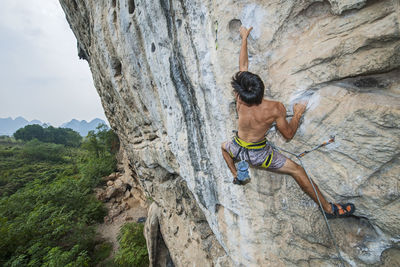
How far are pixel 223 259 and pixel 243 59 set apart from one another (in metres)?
4.11

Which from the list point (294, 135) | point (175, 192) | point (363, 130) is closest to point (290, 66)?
point (294, 135)

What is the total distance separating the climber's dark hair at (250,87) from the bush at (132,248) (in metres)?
8.77

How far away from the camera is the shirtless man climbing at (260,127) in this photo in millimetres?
1846

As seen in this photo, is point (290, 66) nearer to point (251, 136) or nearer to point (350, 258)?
point (251, 136)

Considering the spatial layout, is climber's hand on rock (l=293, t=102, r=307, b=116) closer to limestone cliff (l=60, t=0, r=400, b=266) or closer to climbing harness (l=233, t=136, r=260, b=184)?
limestone cliff (l=60, t=0, r=400, b=266)

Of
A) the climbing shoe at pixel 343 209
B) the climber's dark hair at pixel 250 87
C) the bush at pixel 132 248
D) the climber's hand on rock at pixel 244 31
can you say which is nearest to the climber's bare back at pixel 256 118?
the climber's dark hair at pixel 250 87

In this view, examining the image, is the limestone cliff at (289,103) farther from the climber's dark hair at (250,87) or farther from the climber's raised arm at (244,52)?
the climber's dark hair at (250,87)

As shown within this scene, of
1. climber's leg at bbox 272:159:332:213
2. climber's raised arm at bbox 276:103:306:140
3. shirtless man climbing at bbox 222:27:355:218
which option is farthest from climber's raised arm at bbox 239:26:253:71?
climber's leg at bbox 272:159:332:213

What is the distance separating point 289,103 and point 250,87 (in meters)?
0.62

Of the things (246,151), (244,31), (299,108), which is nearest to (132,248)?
(246,151)

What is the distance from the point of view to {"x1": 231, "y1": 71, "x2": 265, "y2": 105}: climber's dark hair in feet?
5.81

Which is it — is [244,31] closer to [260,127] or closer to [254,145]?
[260,127]

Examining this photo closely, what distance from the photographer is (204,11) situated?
2160mm

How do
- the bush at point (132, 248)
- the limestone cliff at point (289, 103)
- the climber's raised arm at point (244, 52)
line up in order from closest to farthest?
the limestone cliff at point (289, 103), the climber's raised arm at point (244, 52), the bush at point (132, 248)
